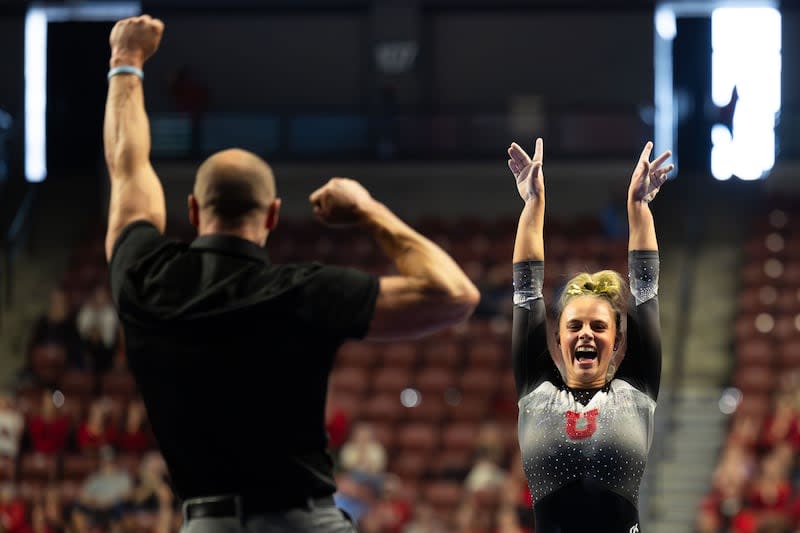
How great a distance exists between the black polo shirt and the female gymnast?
1.41 metres

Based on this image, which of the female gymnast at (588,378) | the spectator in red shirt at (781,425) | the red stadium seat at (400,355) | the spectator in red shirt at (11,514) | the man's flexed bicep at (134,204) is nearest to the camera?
the man's flexed bicep at (134,204)

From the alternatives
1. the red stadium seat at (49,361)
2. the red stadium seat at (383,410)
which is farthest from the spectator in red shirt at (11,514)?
the red stadium seat at (383,410)

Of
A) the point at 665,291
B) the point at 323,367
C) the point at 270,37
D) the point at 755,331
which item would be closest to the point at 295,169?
the point at 270,37

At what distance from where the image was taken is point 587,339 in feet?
13.7

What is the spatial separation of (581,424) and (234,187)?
1681 millimetres

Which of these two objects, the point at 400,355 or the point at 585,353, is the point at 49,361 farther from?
the point at 585,353

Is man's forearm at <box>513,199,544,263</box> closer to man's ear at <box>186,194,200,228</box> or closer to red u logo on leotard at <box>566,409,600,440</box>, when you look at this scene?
red u logo on leotard at <box>566,409,600,440</box>

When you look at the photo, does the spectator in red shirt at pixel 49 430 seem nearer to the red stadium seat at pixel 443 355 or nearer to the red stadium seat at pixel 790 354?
the red stadium seat at pixel 443 355

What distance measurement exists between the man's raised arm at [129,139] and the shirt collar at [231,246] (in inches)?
7.5

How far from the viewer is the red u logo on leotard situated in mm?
4180

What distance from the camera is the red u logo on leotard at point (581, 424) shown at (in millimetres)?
4180

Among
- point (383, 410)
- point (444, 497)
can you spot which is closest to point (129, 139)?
point (444, 497)

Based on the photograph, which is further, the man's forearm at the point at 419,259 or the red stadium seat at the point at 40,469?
the red stadium seat at the point at 40,469

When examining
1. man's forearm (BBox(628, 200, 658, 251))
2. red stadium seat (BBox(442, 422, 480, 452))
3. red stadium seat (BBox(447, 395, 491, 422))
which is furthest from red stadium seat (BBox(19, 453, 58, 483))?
man's forearm (BBox(628, 200, 658, 251))
